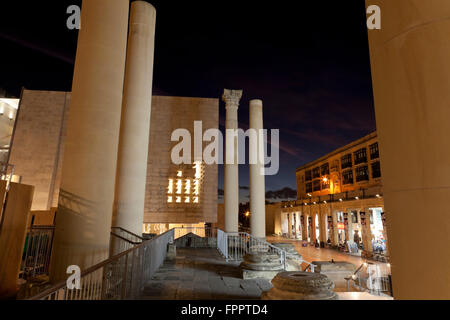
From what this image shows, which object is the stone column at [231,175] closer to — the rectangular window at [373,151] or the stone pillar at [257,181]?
the stone pillar at [257,181]

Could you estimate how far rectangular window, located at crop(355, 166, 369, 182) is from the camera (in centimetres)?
4778

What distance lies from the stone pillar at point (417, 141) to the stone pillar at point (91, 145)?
716 centimetres

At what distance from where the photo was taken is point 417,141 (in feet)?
7.06

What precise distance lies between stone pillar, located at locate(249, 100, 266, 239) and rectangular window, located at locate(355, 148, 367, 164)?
3140 cm

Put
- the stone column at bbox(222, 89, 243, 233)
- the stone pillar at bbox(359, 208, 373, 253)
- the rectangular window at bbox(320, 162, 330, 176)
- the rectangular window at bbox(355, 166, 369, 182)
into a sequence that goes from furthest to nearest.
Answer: the rectangular window at bbox(320, 162, 330, 176), the rectangular window at bbox(355, 166, 369, 182), the stone pillar at bbox(359, 208, 373, 253), the stone column at bbox(222, 89, 243, 233)

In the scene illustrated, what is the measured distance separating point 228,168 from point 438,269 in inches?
947

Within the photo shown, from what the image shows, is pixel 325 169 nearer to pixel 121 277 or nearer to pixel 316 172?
pixel 316 172

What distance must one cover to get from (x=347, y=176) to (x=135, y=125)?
49.1 metres

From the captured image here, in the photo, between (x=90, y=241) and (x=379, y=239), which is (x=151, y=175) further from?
(x=379, y=239)

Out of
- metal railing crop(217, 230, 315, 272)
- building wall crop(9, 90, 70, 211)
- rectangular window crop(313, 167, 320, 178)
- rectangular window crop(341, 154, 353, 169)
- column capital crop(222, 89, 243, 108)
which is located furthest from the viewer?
rectangular window crop(313, 167, 320, 178)

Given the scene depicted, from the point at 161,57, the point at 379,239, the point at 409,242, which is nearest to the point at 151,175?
the point at 161,57

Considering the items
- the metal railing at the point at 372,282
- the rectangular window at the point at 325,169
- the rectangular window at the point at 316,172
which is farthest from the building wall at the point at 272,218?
the metal railing at the point at 372,282

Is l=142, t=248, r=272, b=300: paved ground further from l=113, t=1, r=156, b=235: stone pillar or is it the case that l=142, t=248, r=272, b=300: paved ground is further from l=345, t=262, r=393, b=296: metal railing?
l=345, t=262, r=393, b=296: metal railing

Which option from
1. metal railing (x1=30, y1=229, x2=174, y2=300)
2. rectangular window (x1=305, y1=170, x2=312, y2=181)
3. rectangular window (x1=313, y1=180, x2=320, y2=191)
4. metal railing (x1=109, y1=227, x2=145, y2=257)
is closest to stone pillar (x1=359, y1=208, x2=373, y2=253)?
metal railing (x1=109, y1=227, x2=145, y2=257)
